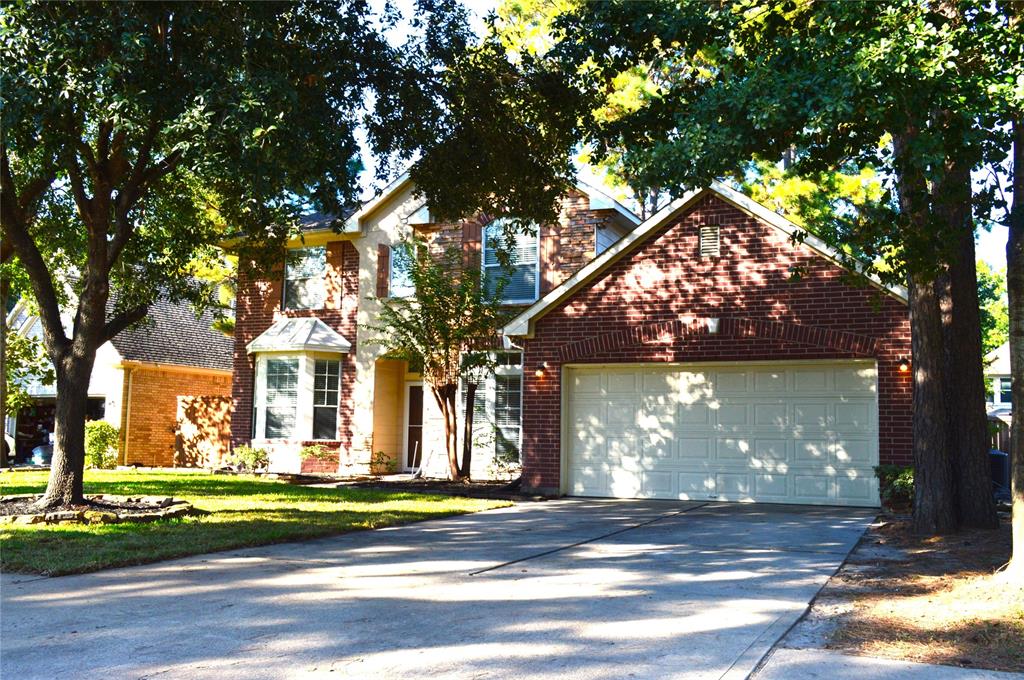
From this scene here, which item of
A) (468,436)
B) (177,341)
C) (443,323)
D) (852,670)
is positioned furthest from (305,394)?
(852,670)

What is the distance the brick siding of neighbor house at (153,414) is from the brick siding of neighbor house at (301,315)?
2153 mm

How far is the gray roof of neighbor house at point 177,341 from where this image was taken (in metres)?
24.6

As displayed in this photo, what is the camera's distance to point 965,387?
10.9 meters

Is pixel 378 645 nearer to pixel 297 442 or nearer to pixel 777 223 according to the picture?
pixel 777 223

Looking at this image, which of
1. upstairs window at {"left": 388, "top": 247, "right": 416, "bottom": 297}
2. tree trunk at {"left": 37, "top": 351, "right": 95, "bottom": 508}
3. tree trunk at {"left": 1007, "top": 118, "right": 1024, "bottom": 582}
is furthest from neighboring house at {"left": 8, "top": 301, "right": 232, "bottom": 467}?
tree trunk at {"left": 1007, "top": 118, "right": 1024, "bottom": 582}

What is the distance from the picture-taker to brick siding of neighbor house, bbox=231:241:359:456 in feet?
69.0

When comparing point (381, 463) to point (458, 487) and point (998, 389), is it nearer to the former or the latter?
point (458, 487)

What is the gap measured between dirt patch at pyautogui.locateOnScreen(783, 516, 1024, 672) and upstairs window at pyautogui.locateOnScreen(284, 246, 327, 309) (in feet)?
49.5

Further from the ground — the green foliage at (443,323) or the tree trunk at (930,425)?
the green foliage at (443,323)

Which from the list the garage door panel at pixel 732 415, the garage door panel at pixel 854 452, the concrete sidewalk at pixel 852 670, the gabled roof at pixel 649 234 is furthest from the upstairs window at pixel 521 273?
the concrete sidewalk at pixel 852 670

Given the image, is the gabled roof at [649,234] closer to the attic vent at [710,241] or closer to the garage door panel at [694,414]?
the attic vent at [710,241]

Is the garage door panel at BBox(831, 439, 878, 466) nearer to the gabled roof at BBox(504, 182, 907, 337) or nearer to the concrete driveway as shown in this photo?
the gabled roof at BBox(504, 182, 907, 337)

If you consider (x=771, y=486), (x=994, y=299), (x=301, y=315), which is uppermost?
(x=994, y=299)

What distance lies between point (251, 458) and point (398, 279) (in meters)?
5.23
